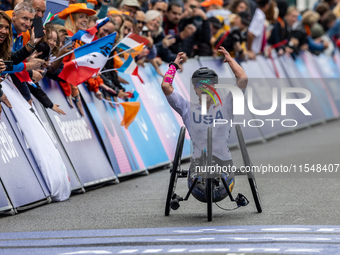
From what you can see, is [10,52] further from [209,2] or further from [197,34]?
[209,2]

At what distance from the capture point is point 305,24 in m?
20.6

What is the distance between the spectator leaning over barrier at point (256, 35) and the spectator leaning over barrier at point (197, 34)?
7.33ft

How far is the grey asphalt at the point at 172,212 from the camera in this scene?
21.9 ft

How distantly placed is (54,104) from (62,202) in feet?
5.08

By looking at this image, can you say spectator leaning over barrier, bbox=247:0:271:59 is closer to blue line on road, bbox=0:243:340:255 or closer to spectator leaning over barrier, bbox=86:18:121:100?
spectator leaning over barrier, bbox=86:18:121:100

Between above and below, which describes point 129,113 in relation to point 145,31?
below

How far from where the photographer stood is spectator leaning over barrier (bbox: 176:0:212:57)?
1386cm

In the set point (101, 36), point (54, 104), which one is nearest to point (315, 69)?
point (101, 36)

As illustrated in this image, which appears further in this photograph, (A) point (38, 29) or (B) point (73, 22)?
(B) point (73, 22)

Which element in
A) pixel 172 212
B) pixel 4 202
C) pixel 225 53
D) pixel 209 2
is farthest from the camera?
pixel 209 2

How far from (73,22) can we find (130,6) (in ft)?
7.97

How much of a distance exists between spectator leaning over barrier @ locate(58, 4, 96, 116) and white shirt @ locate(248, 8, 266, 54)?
766 centimetres

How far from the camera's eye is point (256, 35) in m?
16.9

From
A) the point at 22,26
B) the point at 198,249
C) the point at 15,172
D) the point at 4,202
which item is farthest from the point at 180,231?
the point at 22,26
